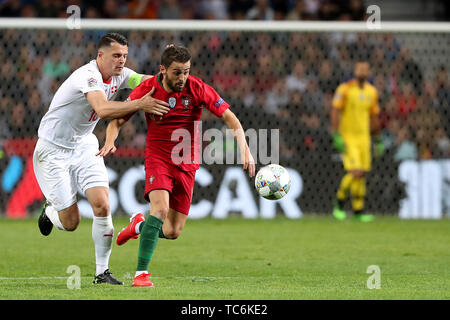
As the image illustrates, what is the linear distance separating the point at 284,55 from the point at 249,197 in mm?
3252

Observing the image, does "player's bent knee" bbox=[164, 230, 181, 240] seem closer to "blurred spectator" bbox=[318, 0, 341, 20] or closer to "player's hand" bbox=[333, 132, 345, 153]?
"player's hand" bbox=[333, 132, 345, 153]

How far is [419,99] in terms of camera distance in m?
16.1

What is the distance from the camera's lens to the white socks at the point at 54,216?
26.6ft

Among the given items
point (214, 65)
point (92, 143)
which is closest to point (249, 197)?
point (214, 65)

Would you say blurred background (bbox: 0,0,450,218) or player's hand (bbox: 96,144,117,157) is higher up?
blurred background (bbox: 0,0,450,218)

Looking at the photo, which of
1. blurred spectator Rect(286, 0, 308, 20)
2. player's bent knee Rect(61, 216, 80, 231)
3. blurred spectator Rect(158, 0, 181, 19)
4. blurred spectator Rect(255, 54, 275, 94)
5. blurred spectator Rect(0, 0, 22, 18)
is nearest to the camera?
player's bent knee Rect(61, 216, 80, 231)

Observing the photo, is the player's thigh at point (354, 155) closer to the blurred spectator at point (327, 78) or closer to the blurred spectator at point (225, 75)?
the blurred spectator at point (327, 78)

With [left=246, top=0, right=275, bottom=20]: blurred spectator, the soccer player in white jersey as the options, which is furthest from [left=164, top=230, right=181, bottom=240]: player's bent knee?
[left=246, top=0, right=275, bottom=20]: blurred spectator

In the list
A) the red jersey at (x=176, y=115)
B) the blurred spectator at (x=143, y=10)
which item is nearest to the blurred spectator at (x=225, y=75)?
the blurred spectator at (x=143, y=10)

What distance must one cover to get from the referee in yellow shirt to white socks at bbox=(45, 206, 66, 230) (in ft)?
22.8

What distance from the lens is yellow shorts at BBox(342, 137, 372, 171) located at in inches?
569

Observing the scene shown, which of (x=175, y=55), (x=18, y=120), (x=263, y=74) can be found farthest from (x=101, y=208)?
(x=263, y=74)

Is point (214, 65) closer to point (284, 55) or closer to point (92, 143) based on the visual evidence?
point (284, 55)

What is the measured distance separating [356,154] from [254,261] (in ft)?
17.9
